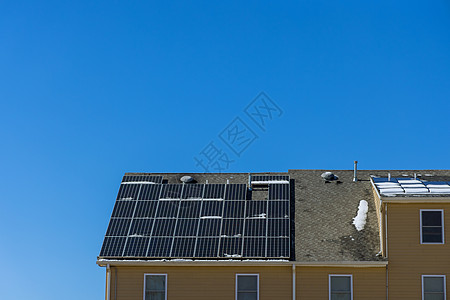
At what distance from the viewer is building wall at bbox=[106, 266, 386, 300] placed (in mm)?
26938

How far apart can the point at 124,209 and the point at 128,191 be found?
120 cm

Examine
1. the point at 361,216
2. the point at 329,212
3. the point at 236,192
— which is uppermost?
the point at 236,192

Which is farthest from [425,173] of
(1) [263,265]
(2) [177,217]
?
(2) [177,217]

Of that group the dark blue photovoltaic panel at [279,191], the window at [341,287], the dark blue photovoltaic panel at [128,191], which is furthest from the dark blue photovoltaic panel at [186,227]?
the window at [341,287]

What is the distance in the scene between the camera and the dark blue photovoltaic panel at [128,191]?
31130mm

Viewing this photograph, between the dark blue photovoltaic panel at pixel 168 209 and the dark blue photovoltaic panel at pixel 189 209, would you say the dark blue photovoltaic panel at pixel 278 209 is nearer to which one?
the dark blue photovoltaic panel at pixel 189 209

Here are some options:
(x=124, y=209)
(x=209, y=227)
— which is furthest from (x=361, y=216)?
(x=124, y=209)

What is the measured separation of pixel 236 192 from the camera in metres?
30.8

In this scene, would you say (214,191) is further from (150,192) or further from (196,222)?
(150,192)

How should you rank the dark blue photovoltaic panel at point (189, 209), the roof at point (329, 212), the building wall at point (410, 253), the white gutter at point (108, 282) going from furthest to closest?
the dark blue photovoltaic panel at point (189, 209)
the white gutter at point (108, 282)
the roof at point (329, 212)
the building wall at point (410, 253)

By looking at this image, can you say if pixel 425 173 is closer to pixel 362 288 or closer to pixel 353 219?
pixel 353 219

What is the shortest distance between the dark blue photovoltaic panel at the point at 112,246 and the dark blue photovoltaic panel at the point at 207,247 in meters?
3.25

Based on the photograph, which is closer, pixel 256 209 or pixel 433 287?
pixel 433 287

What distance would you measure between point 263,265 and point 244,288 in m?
1.20
